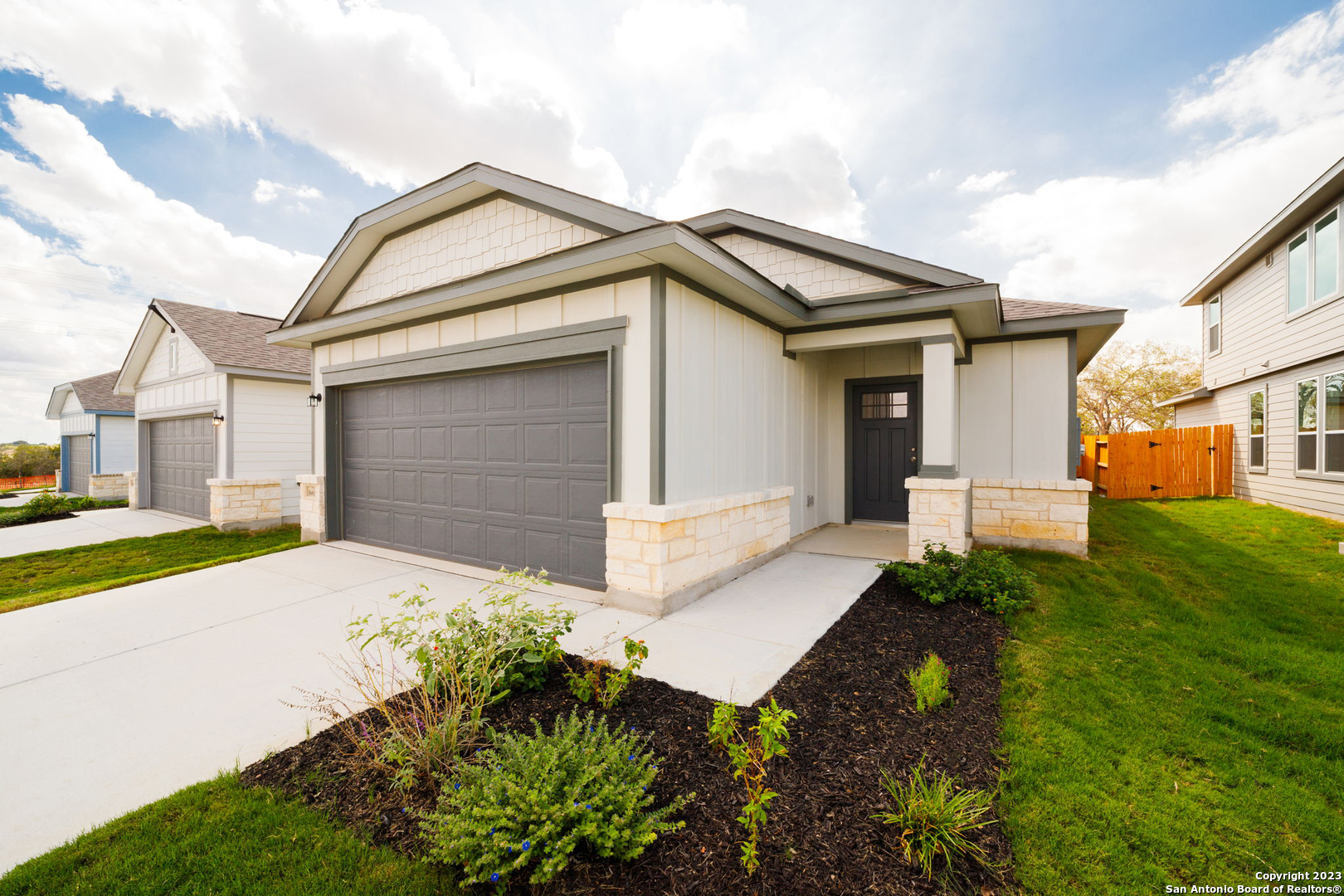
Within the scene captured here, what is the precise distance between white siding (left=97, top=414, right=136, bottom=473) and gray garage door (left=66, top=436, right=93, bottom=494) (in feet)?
2.88

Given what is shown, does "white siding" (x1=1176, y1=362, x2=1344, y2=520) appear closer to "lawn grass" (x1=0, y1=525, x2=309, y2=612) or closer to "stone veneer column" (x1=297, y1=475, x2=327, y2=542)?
"stone veneer column" (x1=297, y1=475, x2=327, y2=542)

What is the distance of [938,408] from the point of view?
6.14 metres

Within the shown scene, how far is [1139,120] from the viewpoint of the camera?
9.59m

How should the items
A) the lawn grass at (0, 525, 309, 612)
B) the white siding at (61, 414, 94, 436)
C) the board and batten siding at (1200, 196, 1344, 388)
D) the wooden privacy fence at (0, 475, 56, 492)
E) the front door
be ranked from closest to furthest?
the lawn grass at (0, 525, 309, 612) → the front door → the board and batten siding at (1200, 196, 1344, 388) → the white siding at (61, 414, 94, 436) → the wooden privacy fence at (0, 475, 56, 492)

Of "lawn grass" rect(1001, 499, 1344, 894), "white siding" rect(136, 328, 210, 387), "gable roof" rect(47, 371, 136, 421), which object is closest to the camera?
"lawn grass" rect(1001, 499, 1344, 894)

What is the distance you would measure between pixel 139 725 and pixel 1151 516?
1465cm

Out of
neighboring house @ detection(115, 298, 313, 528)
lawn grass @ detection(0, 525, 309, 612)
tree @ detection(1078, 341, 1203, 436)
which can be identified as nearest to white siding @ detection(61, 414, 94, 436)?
neighboring house @ detection(115, 298, 313, 528)

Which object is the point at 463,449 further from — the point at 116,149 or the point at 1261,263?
the point at 1261,263

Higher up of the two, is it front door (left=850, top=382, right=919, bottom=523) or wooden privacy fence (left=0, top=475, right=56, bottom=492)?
front door (left=850, top=382, right=919, bottom=523)

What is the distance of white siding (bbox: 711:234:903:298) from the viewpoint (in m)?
6.82

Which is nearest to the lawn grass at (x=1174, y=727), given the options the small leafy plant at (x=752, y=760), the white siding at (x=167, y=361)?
the small leafy plant at (x=752, y=760)

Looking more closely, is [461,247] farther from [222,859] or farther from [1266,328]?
[1266,328]

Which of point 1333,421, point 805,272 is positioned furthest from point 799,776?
point 1333,421

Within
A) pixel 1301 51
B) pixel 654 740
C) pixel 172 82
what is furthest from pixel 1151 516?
pixel 172 82
